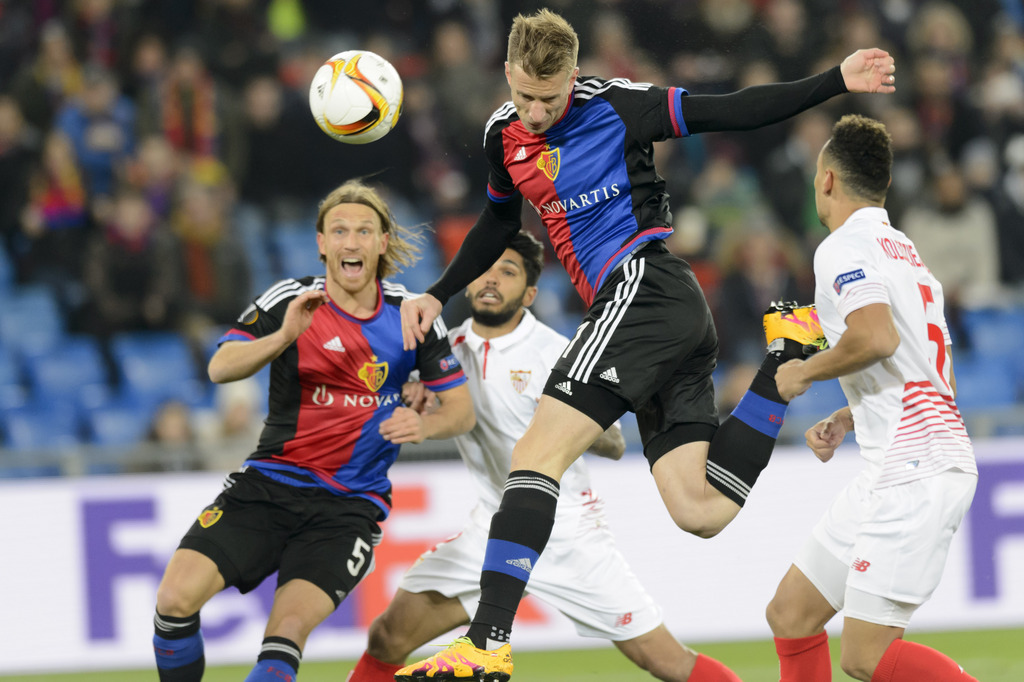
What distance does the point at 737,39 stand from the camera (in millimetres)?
10828

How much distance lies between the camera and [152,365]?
9.24m

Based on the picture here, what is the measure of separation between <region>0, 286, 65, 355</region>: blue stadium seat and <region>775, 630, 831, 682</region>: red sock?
711 cm

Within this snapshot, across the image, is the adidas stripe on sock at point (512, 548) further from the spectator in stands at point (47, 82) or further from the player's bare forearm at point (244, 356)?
the spectator in stands at point (47, 82)

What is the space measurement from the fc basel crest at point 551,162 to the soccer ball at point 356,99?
41.7 inches

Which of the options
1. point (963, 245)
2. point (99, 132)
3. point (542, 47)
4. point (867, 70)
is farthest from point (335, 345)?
point (963, 245)

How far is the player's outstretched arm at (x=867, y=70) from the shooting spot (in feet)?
12.1

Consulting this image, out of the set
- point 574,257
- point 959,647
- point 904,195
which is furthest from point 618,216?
point 904,195

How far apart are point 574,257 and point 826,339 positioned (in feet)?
3.13

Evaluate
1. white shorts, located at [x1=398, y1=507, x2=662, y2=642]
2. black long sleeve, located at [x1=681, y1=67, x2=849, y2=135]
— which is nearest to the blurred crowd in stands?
white shorts, located at [x1=398, y1=507, x2=662, y2=642]

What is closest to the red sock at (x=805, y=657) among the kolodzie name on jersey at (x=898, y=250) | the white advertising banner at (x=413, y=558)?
the kolodzie name on jersey at (x=898, y=250)

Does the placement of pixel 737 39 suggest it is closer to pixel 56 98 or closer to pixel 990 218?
pixel 990 218

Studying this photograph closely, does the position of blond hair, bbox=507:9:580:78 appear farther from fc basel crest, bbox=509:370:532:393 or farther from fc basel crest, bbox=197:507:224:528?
fc basel crest, bbox=197:507:224:528

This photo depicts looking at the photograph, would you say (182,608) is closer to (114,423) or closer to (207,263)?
(114,423)

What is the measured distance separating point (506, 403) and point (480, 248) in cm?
83
